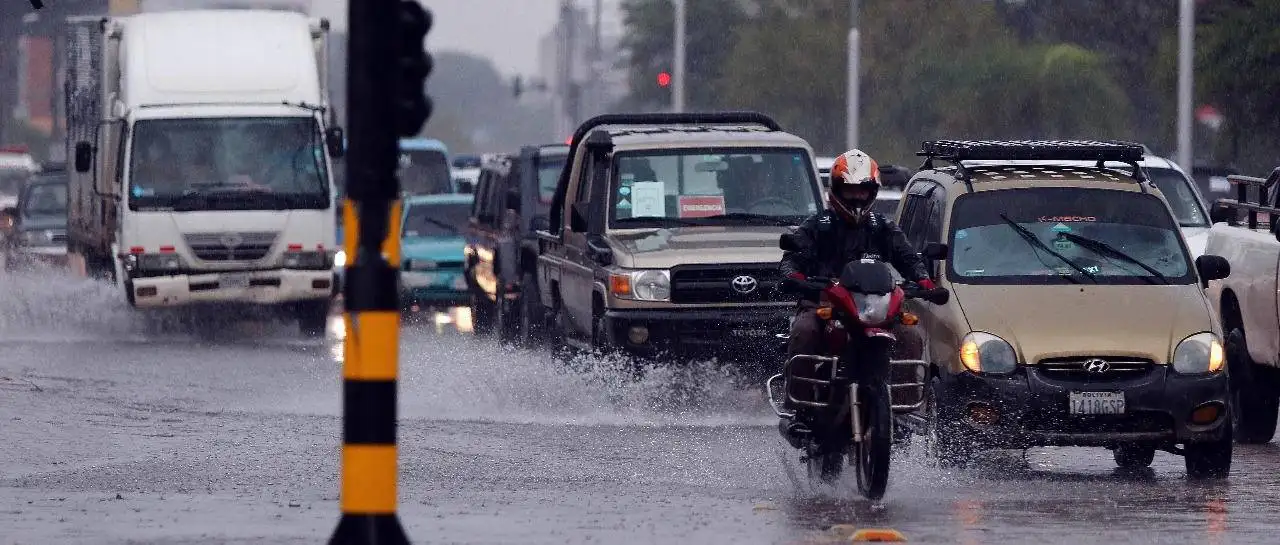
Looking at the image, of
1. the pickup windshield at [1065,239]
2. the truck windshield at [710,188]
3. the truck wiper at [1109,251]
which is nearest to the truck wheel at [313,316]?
the truck windshield at [710,188]

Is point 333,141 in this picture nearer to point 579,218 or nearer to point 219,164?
point 219,164

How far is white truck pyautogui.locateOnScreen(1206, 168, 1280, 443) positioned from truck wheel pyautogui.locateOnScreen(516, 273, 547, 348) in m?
7.01

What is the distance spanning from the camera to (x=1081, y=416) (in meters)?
12.0

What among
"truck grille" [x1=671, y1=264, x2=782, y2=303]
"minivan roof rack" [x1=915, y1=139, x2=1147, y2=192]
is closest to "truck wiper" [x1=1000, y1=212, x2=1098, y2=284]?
"minivan roof rack" [x1=915, y1=139, x2=1147, y2=192]

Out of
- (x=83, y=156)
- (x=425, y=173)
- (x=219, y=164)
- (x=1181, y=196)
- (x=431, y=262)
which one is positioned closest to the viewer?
(x=1181, y=196)

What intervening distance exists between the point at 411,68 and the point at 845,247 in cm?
438

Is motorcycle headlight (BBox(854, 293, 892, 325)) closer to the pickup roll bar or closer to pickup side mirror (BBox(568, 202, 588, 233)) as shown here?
pickup side mirror (BBox(568, 202, 588, 233))

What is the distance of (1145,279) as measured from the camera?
42.1 feet

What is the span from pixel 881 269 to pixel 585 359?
690cm

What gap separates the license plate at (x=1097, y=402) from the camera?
1195 cm

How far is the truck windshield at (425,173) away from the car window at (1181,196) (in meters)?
22.7

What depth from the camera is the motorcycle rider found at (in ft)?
37.9

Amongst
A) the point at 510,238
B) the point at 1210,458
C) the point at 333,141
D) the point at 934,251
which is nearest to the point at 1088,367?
the point at 1210,458

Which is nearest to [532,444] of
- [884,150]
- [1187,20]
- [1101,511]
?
[1101,511]
